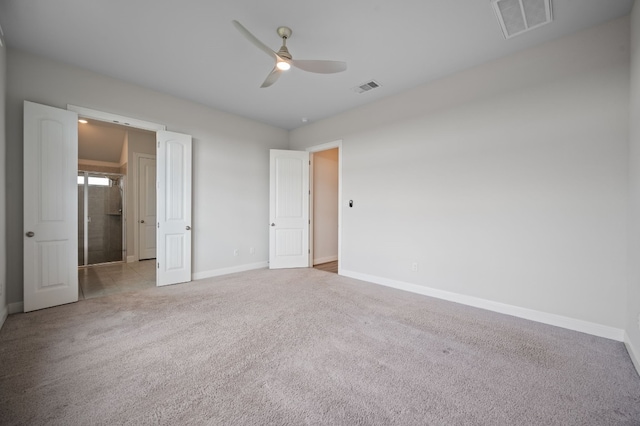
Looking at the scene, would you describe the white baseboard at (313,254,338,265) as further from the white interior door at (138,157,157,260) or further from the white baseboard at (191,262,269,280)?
the white interior door at (138,157,157,260)

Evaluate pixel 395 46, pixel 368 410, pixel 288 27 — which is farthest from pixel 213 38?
pixel 368 410

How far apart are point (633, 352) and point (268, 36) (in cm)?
413

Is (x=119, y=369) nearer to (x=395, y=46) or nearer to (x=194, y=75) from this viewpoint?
(x=194, y=75)

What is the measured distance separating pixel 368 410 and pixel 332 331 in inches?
38.4

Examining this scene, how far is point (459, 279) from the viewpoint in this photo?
10.4 ft

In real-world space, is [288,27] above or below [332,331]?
above

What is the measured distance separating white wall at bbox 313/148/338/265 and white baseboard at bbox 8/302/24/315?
4149 mm

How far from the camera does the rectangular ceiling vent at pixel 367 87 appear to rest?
3.47m

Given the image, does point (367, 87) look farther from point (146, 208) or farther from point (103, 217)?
point (103, 217)

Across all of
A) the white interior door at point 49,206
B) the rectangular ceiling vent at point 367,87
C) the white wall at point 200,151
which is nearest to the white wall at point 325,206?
the white wall at point 200,151

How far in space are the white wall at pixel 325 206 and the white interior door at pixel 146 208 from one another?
3881 millimetres

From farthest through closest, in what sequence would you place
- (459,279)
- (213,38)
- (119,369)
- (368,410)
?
(459,279) < (213,38) < (119,369) < (368,410)

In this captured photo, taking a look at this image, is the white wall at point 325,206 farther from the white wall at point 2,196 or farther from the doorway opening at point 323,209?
the white wall at point 2,196

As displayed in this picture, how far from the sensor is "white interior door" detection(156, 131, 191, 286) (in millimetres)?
3807
